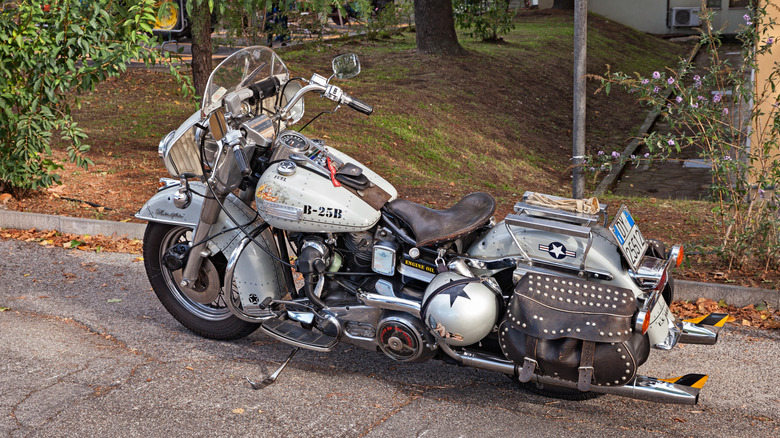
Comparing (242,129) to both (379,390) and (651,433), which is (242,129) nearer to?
(379,390)

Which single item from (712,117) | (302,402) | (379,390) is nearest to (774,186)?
(712,117)

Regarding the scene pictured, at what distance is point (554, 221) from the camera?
3602 mm

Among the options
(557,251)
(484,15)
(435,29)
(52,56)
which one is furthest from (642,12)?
(557,251)

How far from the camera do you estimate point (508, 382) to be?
4.23 meters

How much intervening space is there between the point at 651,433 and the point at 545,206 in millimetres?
1183

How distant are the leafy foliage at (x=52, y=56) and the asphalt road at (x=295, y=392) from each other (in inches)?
110

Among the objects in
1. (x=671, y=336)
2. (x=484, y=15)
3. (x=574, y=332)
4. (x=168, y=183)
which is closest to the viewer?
(x=574, y=332)

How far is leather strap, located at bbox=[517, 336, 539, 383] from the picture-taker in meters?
3.44

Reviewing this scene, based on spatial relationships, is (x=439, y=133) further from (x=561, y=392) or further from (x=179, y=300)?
(x=561, y=392)

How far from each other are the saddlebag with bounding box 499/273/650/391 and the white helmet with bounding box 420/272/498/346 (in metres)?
0.12

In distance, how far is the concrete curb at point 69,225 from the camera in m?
7.04

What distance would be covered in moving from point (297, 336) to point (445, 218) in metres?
1.12

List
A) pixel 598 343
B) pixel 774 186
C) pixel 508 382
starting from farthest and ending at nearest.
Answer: pixel 774 186
pixel 508 382
pixel 598 343

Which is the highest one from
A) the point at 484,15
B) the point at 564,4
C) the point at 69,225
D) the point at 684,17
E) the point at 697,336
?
the point at 564,4
